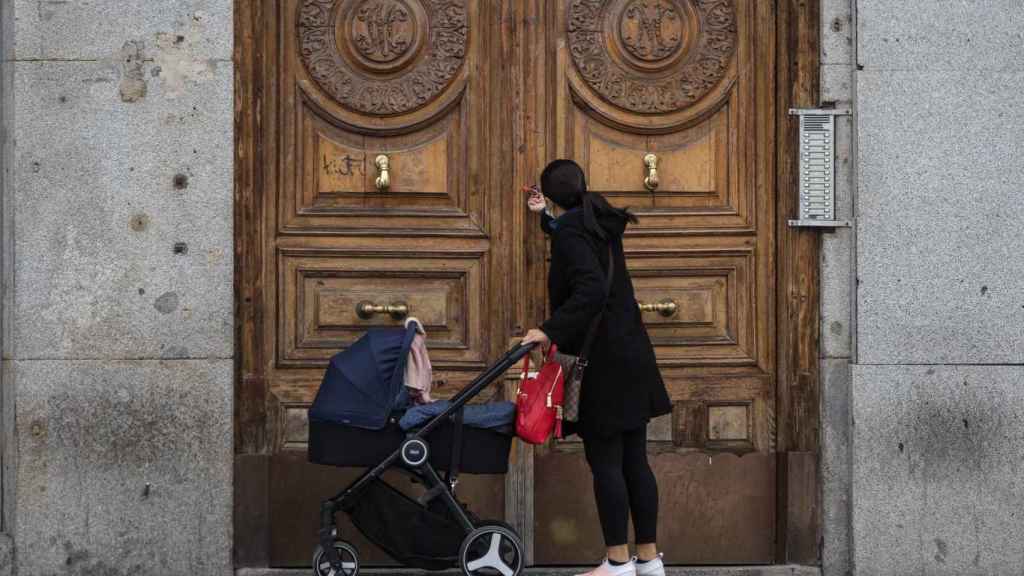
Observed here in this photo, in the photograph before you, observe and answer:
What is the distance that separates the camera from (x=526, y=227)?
636 centimetres

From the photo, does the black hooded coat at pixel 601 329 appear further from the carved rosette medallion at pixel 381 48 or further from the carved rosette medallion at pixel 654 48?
the carved rosette medallion at pixel 381 48

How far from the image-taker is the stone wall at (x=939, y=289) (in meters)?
6.17

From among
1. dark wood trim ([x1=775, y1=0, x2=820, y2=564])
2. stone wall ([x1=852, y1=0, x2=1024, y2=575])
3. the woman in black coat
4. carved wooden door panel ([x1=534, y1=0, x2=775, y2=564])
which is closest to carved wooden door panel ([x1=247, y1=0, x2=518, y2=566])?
carved wooden door panel ([x1=534, y1=0, x2=775, y2=564])

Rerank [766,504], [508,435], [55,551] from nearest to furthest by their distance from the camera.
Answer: [508,435], [55,551], [766,504]

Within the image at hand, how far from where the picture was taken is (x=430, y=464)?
534 cm

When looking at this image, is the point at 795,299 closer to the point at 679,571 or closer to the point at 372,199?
the point at 679,571

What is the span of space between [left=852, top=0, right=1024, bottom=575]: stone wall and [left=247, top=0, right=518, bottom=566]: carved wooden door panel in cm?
176

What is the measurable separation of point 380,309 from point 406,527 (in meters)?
1.26

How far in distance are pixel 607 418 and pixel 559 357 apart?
0.32 meters

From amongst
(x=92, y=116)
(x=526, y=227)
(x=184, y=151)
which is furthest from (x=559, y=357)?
(x=92, y=116)

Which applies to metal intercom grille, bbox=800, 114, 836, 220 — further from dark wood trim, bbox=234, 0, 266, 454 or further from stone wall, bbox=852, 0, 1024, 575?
dark wood trim, bbox=234, 0, 266, 454

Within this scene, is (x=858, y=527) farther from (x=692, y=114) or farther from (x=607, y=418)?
(x=692, y=114)

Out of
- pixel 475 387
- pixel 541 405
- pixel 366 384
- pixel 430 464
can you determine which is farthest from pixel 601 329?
pixel 366 384

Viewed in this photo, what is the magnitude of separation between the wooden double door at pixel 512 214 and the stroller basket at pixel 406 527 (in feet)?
2.95
